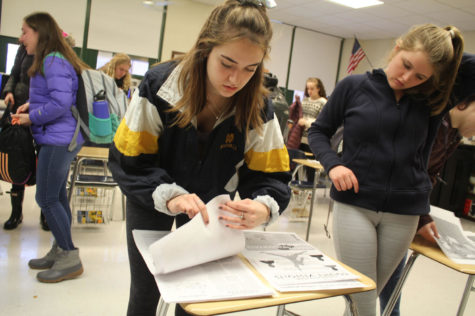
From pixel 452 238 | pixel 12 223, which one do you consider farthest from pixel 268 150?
pixel 12 223

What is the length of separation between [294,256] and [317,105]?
4.30 meters

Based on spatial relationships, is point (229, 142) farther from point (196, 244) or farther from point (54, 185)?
point (54, 185)

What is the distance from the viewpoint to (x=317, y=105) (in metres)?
5.01

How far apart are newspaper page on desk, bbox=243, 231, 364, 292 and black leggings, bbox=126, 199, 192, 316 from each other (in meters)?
0.28

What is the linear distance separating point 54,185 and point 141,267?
1.13 metres

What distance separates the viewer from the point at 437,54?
42.8 inches

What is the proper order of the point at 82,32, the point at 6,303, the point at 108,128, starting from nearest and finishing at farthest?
the point at 6,303
the point at 108,128
the point at 82,32

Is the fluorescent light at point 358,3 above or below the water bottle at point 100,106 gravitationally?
above

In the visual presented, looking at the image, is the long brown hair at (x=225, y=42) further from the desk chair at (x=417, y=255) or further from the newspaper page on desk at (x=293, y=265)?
the desk chair at (x=417, y=255)

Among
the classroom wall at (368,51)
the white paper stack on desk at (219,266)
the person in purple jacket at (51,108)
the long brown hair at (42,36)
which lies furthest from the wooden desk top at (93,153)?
the classroom wall at (368,51)

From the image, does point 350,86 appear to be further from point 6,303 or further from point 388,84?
point 6,303

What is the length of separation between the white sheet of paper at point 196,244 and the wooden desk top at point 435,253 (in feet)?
2.71

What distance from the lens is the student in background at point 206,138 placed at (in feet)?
2.89

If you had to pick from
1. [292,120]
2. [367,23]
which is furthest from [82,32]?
[367,23]
